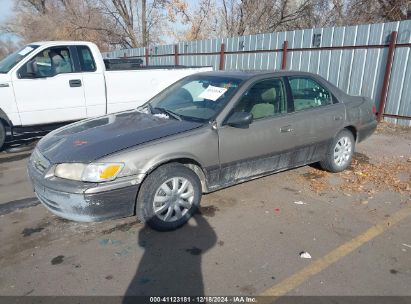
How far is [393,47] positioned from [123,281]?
319 inches

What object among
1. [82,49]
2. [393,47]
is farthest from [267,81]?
[393,47]

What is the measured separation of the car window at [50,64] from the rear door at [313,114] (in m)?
4.73

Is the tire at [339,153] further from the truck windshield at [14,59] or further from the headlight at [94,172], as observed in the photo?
the truck windshield at [14,59]

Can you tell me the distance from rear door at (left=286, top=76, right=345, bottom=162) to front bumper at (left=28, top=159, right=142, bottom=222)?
2275mm

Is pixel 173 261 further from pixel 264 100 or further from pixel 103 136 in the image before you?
pixel 264 100

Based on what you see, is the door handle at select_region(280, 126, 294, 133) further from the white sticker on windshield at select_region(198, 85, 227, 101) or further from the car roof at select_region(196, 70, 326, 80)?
the white sticker on windshield at select_region(198, 85, 227, 101)

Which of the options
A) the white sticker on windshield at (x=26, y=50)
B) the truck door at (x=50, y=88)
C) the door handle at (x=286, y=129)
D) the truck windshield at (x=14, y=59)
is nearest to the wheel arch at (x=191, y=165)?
the door handle at (x=286, y=129)

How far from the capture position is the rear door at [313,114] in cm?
449

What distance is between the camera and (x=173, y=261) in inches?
121

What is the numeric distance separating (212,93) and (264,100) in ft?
2.12

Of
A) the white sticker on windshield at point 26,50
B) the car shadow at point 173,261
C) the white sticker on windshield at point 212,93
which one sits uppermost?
the white sticker on windshield at point 26,50

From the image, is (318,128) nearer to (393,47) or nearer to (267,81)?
(267,81)

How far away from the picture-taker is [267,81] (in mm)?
4289

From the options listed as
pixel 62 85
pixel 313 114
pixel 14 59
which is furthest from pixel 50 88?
pixel 313 114
